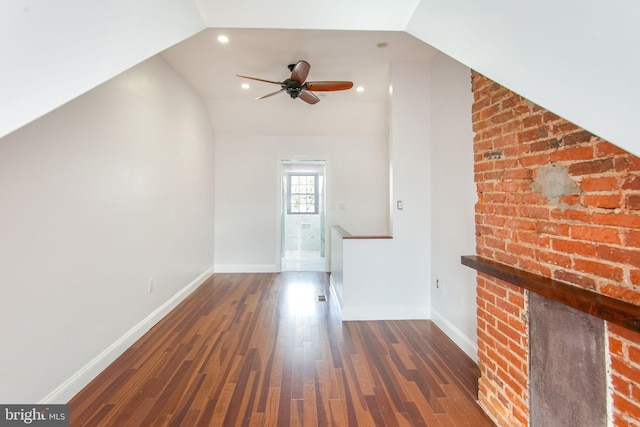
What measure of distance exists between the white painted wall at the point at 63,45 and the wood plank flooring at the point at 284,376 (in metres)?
1.69

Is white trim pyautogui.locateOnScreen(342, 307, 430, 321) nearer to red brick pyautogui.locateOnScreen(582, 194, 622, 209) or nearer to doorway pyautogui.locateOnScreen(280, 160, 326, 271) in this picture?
red brick pyautogui.locateOnScreen(582, 194, 622, 209)

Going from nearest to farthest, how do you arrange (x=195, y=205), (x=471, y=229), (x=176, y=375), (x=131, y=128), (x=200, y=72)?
(x=176, y=375) < (x=471, y=229) < (x=131, y=128) < (x=200, y=72) < (x=195, y=205)

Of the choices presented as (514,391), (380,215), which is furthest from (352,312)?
(380,215)

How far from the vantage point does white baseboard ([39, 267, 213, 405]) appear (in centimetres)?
165

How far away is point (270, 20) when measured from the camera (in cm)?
135

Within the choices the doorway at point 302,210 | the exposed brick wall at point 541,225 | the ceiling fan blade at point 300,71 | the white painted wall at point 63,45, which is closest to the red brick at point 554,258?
the exposed brick wall at point 541,225

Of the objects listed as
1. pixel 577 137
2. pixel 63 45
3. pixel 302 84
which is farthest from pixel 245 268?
pixel 577 137

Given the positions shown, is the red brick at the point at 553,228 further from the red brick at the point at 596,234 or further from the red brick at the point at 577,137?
the red brick at the point at 577,137

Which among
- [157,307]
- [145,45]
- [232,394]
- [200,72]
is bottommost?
[232,394]

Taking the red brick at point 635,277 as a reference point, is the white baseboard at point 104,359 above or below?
below

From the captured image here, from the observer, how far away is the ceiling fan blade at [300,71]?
269 centimetres

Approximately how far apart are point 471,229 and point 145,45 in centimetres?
236

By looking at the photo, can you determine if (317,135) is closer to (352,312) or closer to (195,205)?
(195,205)

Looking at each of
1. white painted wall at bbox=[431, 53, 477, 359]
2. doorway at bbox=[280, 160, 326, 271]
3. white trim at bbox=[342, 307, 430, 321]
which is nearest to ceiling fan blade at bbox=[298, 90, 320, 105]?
white painted wall at bbox=[431, 53, 477, 359]
